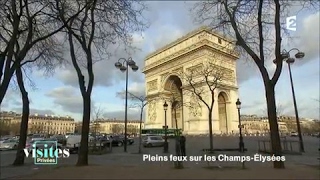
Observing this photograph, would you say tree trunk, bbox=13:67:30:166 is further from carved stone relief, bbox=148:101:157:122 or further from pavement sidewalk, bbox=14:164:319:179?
carved stone relief, bbox=148:101:157:122

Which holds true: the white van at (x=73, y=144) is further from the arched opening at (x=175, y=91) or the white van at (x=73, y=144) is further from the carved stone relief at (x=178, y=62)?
the arched opening at (x=175, y=91)

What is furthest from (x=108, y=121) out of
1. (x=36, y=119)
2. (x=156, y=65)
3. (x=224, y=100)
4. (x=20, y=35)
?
(x=20, y=35)

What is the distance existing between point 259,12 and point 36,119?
17275 cm

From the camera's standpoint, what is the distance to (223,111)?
67.9m

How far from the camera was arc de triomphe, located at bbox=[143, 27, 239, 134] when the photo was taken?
61.9m

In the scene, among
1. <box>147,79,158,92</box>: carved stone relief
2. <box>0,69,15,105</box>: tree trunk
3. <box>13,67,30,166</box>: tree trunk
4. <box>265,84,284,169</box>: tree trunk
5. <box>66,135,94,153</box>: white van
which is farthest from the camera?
<box>147,79,158,92</box>: carved stone relief

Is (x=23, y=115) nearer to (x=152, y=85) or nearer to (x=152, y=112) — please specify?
(x=152, y=112)

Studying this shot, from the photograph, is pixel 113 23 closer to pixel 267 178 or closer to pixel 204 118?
pixel 267 178

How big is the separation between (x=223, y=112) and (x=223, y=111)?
0.73ft

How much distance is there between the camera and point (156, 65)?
254 ft

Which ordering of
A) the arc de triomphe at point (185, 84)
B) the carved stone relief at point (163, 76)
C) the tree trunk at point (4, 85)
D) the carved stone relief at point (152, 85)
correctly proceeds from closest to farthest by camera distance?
the tree trunk at point (4, 85), the arc de triomphe at point (185, 84), the carved stone relief at point (163, 76), the carved stone relief at point (152, 85)

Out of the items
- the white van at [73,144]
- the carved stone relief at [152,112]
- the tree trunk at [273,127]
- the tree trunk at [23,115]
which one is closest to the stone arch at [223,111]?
the carved stone relief at [152,112]

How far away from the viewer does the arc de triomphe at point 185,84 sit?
203ft

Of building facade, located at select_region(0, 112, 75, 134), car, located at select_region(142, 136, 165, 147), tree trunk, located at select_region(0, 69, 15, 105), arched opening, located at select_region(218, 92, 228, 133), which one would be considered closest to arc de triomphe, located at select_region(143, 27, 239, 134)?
arched opening, located at select_region(218, 92, 228, 133)
